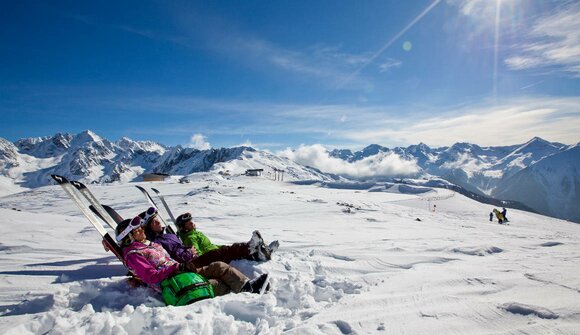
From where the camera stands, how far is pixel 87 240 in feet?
27.2

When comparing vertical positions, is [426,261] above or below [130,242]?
below

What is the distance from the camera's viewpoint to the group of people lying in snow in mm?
3857

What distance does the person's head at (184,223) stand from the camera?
21.3ft

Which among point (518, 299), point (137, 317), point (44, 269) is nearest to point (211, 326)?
point (137, 317)

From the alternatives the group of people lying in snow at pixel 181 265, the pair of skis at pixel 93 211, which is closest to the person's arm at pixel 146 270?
the group of people lying in snow at pixel 181 265

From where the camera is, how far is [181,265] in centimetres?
405

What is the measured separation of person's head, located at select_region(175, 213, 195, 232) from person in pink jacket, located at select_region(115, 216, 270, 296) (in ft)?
5.43

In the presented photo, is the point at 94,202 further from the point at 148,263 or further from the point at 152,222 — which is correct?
the point at 148,263

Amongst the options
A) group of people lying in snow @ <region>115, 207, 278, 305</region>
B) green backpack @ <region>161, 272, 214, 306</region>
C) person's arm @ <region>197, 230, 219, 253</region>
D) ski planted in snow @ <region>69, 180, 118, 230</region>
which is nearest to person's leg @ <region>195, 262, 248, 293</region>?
group of people lying in snow @ <region>115, 207, 278, 305</region>

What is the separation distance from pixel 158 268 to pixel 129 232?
2.60 ft

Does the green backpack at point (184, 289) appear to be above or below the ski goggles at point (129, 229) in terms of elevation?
below

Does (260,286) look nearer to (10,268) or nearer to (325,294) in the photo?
(325,294)

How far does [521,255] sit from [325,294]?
541 cm

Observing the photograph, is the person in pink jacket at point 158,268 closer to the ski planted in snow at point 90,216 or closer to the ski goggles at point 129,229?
the ski goggles at point 129,229
